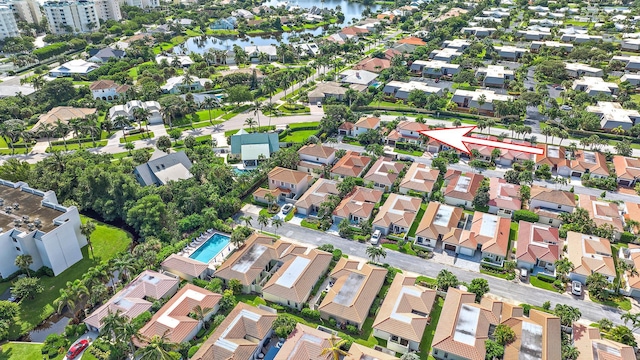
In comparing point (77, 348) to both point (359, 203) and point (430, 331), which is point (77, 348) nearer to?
point (430, 331)

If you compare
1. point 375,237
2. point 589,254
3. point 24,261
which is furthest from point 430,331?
point 24,261

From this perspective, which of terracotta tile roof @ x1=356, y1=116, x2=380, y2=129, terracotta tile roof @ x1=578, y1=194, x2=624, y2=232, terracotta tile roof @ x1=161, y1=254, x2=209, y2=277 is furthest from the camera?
terracotta tile roof @ x1=356, y1=116, x2=380, y2=129

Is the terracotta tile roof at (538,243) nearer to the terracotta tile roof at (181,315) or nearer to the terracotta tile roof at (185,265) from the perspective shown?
the terracotta tile roof at (181,315)

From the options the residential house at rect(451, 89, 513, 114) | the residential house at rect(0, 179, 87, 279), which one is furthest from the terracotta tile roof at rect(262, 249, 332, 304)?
the residential house at rect(451, 89, 513, 114)

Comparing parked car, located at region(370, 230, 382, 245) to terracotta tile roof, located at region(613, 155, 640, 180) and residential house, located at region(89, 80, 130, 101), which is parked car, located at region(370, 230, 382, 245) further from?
residential house, located at region(89, 80, 130, 101)

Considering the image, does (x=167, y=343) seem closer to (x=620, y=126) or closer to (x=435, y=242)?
(x=435, y=242)
